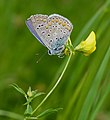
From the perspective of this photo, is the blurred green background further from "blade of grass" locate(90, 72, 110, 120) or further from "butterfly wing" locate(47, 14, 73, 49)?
"butterfly wing" locate(47, 14, 73, 49)

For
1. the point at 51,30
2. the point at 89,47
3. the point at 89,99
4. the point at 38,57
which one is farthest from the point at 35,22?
the point at 38,57

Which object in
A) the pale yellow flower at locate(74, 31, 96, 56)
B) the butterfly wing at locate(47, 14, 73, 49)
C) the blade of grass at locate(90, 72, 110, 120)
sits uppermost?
the butterfly wing at locate(47, 14, 73, 49)

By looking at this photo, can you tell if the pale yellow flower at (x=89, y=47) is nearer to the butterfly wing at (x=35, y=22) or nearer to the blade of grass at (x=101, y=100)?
the butterfly wing at (x=35, y=22)

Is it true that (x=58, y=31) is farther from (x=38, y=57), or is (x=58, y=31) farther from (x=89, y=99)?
(x=38, y=57)

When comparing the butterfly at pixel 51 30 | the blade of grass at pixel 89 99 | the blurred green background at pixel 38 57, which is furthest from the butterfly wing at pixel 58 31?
the blurred green background at pixel 38 57

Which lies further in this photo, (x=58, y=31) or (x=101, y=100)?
(x=101, y=100)

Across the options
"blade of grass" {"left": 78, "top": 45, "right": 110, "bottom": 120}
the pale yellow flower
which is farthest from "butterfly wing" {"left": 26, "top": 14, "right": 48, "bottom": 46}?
"blade of grass" {"left": 78, "top": 45, "right": 110, "bottom": 120}

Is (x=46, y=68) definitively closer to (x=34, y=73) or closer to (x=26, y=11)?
(x=34, y=73)

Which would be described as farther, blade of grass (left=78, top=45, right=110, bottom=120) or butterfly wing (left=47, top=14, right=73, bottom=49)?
blade of grass (left=78, top=45, right=110, bottom=120)
